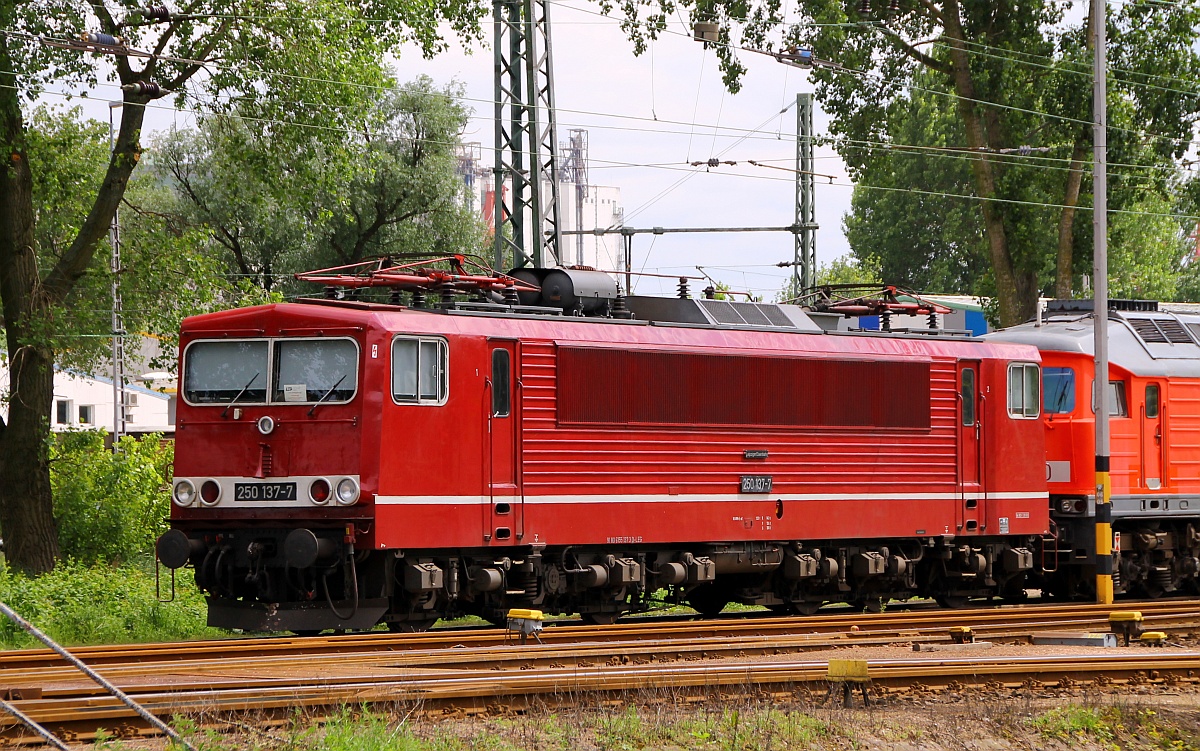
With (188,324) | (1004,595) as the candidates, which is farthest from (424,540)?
(1004,595)

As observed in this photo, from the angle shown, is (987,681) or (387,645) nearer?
(987,681)

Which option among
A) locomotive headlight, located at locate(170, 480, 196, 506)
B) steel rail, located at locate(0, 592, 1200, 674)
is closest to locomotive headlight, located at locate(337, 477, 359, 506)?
steel rail, located at locate(0, 592, 1200, 674)

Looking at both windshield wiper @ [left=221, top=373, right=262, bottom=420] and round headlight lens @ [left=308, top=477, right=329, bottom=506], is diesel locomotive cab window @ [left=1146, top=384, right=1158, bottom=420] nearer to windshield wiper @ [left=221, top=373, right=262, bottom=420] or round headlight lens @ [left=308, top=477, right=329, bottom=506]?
round headlight lens @ [left=308, top=477, right=329, bottom=506]

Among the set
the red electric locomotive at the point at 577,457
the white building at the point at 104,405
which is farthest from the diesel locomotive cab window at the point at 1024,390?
the white building at the point at 104,405

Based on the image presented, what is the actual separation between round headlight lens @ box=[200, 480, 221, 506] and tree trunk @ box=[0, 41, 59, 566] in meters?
7.79

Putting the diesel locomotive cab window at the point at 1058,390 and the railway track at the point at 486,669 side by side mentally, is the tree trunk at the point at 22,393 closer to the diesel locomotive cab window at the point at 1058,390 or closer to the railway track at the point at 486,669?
the railway track at the point at 486,669

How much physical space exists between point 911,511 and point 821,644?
239 inches

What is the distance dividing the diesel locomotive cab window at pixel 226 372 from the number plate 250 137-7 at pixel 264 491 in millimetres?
933

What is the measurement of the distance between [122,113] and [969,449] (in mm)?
14058

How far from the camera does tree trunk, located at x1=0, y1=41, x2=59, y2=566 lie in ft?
72.4

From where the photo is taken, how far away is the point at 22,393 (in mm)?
22203

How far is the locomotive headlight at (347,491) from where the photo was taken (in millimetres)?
14836

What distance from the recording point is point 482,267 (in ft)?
56.2

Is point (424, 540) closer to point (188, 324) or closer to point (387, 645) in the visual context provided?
point (387, 645)
